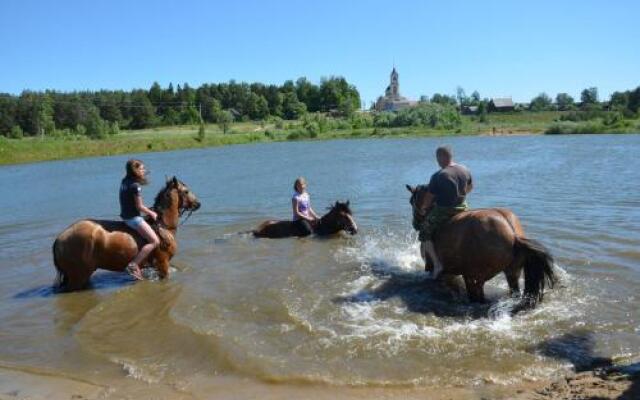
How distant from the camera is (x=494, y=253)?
26.8 feet

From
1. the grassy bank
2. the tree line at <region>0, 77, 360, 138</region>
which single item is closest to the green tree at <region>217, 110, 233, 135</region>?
the tree line at <region>0, 77, 360, 138</region>

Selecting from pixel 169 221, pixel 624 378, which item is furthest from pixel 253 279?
pixel 624 378

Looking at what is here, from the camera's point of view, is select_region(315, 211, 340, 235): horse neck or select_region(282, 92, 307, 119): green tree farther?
select_region(282, 92, 307, 119): green tree

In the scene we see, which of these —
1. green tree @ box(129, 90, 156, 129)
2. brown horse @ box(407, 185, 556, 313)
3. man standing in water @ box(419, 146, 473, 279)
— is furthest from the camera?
green tree @ box(129, 90, 156, 129)

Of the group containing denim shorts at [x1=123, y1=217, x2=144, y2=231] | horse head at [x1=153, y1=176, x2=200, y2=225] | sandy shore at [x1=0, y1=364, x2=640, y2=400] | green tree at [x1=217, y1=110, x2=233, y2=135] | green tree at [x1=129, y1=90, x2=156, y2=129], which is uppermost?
green tree at [x1=129, y1=90, x2=156, y2=129]

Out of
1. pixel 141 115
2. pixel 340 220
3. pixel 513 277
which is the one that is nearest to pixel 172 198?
pixel 340 220

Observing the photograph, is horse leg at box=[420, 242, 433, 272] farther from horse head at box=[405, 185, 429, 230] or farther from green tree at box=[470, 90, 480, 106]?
green tree at box=[470, 90, 480, 106]

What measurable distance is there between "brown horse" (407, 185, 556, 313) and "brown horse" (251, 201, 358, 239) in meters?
5.51

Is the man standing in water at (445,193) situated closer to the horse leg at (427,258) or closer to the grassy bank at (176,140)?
the horse leg at (427,258)

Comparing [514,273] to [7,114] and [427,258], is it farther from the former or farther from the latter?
[7,114]

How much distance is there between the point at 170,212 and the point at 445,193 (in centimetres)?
552

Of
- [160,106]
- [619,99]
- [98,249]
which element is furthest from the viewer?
[160,106]

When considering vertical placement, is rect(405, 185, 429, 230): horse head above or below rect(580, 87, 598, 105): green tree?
below

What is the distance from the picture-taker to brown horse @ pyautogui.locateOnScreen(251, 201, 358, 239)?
14.3 meters
